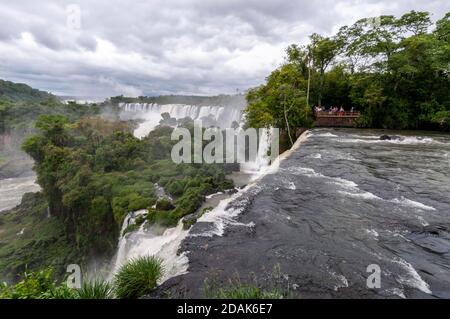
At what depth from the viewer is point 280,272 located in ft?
16.8

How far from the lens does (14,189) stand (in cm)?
4078

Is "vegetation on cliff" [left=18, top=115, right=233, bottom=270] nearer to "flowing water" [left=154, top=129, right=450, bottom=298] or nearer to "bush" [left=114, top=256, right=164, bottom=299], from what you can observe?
"flowing water" [left=154, top=129, right=450, bottom=298]

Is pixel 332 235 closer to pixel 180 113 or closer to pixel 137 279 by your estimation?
pixel 137 279

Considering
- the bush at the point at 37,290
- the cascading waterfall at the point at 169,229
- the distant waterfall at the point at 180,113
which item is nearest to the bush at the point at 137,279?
the cascading waterfall at the point at 169,229

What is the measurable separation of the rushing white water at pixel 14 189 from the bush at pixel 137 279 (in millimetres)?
38711

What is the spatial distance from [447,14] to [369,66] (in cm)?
867

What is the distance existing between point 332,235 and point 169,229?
707 cm

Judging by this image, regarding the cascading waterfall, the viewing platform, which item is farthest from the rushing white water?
the viewing platform

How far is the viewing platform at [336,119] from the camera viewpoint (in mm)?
27531

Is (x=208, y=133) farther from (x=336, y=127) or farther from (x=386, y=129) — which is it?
(x=386, y=129)

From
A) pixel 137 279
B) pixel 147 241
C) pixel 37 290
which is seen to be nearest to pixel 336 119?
pixel 147 241

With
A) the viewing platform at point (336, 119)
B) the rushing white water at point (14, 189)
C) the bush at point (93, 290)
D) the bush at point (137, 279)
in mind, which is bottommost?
the rushing white water at point (14, 189)

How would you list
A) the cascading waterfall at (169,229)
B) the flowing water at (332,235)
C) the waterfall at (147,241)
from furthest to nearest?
the waterfall at (147,241), the cascading waterfall at (169,229), the flowing water at (332,235)
